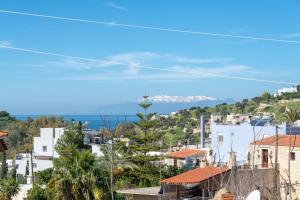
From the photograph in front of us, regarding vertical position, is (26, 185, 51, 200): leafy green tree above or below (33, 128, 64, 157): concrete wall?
below

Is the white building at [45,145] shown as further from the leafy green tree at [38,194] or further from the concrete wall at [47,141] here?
the leafy green tree at [38,194]

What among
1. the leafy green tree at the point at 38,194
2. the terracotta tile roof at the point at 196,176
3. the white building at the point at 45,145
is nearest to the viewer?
the terracotta tile roof at the point at 196,176

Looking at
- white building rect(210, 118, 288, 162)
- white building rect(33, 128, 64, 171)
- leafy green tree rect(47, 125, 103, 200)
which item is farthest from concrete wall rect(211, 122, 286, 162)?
white building rect(33, 128, 64, 171)

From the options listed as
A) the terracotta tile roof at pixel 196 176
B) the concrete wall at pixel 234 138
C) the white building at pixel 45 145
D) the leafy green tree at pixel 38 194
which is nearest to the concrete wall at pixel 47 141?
the white building at pixel 45 145

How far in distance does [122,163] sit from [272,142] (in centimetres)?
723

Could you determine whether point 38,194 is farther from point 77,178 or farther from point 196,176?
point 196,176

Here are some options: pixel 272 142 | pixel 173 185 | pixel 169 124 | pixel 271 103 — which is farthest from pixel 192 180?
pixel 169 124

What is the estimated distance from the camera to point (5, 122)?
70.6 metres

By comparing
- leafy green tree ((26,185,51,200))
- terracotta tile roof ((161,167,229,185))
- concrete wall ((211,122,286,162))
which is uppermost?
concrete wall ((211,122,286,162))

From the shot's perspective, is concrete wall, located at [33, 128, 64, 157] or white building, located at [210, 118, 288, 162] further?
concrete wall, located at [33, 128, 64, 157]

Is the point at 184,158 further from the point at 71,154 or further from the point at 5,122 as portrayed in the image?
the point at 5,122

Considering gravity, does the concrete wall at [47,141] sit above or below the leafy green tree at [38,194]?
above

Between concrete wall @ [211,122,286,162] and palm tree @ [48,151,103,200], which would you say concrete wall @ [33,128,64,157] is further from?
palm tree @ [48,151,103,200]

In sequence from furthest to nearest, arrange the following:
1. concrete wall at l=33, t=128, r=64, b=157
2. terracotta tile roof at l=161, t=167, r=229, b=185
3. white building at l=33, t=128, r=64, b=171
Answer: concrete wall at l=33, t=128, r=64, b=157 → white building at l=33, t=128, r=64, b=171 → terracotta tile roof at l=161, t=167, r=229, b=185
